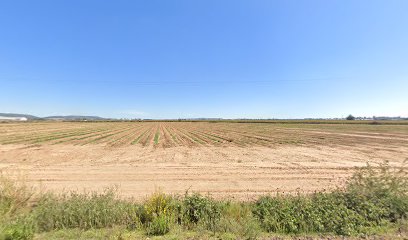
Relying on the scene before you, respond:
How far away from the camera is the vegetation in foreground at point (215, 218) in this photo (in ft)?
14.3

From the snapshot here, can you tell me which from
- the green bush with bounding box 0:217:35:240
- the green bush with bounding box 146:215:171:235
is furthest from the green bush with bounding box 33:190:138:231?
the green bush with bounding box 146:215:171:235

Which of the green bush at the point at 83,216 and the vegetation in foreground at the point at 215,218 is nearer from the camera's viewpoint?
the vegetation in foreground at the point at 215,218

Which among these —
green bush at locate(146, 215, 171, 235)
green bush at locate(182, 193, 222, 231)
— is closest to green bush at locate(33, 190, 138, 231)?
green bush at locate(146, 215, 171, 235)

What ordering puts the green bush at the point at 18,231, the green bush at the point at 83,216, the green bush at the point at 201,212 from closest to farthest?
the green bush at the point at 18,231
the green bush at the point at 83,216
the green bush at the point at 201,212

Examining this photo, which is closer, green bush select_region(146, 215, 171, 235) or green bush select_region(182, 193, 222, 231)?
green bush select_region(146, 215, 171, 235)

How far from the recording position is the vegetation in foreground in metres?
4.36

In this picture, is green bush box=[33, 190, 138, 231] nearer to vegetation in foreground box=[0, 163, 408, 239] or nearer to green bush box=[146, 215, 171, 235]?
vegetation in foreground box=[0, 163, 408, 239]

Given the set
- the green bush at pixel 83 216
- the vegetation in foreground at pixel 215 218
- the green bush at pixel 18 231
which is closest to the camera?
the green bush at pixel 18 231

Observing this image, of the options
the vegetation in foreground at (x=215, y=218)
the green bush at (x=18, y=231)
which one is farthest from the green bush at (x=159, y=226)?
the green bush at (x=18, y=231)

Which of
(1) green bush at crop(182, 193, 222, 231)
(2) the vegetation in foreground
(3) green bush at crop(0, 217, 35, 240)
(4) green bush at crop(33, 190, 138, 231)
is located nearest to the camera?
(3) green bush at crop(0, 217, 35, 240)

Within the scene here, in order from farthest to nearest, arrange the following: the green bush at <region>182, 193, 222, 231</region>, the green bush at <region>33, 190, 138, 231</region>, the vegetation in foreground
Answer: the green bush at <region>182, 193, 222, 231</region> → the green bush at <region>33, 190, 138, 231</region> → the vegetation in foreground

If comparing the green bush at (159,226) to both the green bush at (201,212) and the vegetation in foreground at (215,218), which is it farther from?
the green bush at (201,212)

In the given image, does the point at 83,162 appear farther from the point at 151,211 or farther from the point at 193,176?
the point at 151,211

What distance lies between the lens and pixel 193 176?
9.98 metres
